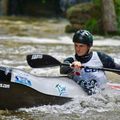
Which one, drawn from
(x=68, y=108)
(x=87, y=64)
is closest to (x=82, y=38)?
(x=87, y=64)

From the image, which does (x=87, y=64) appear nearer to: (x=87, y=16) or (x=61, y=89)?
(x=61, y=89)

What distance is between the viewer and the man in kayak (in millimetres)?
7480

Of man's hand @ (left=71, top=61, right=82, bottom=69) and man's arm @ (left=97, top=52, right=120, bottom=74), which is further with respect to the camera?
man's arm @ (left=97, top=52, right=120, bottom=74)

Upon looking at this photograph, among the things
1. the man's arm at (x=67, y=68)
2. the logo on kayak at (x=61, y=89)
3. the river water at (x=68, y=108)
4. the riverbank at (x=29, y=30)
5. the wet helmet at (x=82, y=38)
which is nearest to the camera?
the river water at (x=68, y=108)

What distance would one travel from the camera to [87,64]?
→ 7629 mm

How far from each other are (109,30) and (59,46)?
3.13 meters

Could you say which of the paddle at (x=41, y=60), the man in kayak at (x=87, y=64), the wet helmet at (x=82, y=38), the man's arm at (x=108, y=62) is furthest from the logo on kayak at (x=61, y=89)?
the man's arm at (x=108, y=62)

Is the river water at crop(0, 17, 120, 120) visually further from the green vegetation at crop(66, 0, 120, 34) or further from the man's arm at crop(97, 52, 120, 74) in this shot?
the green vegetation at crop(66, 0, 120, 34)

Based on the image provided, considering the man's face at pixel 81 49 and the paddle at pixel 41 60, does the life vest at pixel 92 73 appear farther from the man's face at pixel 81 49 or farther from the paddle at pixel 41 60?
the paddle at pixel 41 60

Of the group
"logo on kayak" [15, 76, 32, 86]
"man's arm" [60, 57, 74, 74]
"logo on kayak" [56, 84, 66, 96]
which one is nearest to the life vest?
"man's arm" [60, 57, 74, 74]

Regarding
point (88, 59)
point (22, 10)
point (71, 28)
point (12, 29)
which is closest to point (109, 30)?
point (71, 28)

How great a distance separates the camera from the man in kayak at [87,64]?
7.48 metres

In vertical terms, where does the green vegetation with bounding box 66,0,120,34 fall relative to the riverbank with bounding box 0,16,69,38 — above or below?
above

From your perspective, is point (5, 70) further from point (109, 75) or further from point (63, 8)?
point (63, 8)
